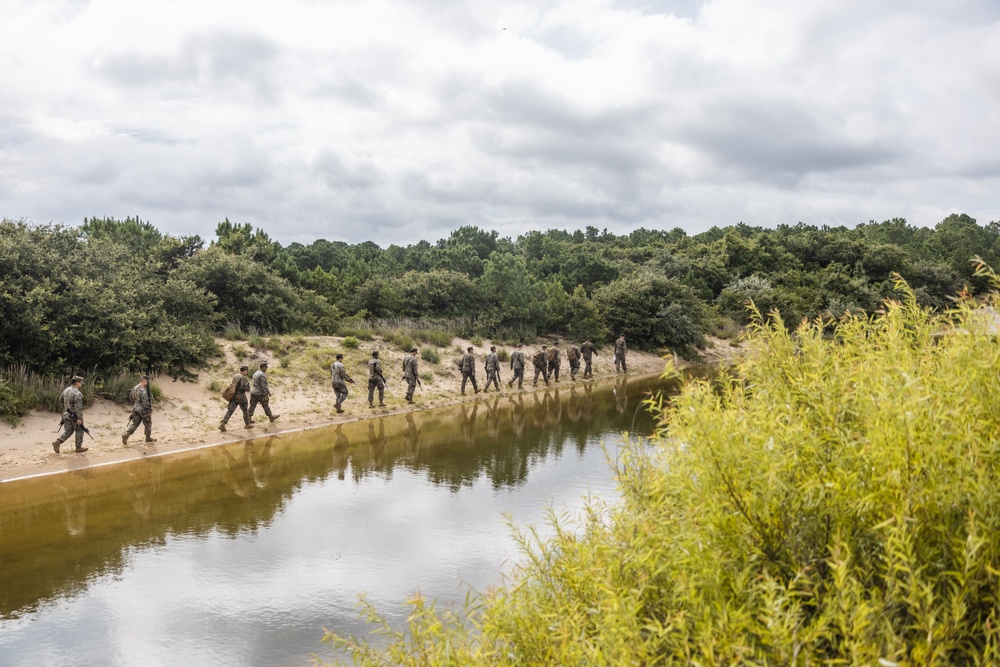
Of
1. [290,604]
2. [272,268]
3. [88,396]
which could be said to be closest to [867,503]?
[290,604]

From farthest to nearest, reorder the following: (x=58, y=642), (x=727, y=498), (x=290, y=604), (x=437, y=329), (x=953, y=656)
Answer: (x=437, y=329), (x=290, y=604), (x=58, y=642), (x=727, y=498), (x=953, y=656)

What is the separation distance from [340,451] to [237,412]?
576 cm

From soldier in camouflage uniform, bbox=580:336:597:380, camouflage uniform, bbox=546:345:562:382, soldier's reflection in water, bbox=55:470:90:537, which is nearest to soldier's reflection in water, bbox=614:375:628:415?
soldier in camouflage uniform, bbox=580:336:597:380

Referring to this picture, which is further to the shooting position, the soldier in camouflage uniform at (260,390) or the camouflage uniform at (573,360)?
the camouflage uniform at (573,360)

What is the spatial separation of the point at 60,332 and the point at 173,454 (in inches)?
216

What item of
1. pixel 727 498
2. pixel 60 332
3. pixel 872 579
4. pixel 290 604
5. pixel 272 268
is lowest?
pixel 290 604

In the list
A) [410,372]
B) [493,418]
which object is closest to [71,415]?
[410,372]

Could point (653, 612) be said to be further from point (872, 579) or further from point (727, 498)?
point (872, 579)

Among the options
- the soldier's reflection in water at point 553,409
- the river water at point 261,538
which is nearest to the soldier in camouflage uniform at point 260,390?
the river water at point 261,538

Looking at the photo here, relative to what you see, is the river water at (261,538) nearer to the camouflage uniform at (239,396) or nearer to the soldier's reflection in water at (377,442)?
the soldier's reflection in water at (377,442)

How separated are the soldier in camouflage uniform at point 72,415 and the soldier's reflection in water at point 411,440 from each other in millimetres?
7706

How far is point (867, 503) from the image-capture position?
3803mm

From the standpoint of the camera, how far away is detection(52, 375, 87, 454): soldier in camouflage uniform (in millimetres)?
15500

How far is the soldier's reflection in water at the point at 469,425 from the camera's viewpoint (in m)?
19.2
